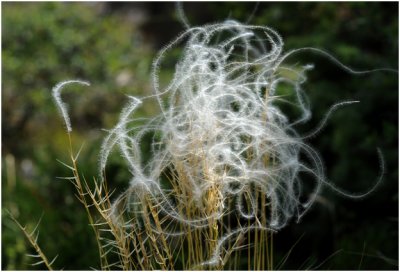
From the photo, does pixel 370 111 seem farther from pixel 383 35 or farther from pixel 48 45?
pixel 48 45

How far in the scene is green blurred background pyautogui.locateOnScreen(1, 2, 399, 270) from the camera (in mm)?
3947

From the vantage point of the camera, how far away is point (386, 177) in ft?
13.3

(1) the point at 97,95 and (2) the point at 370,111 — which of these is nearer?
(2) the point at 370,111

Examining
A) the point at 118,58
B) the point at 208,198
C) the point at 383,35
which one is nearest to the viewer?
the point at 208,198

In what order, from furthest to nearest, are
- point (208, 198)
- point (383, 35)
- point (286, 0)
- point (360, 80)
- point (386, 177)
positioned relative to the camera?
point (286, 0)
point (383, 35)
point (360, 80)
point (386, 177)
point (208, 198)

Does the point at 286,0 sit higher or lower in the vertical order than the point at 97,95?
higher

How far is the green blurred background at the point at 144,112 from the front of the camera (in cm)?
395

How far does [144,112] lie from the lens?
17.8ft

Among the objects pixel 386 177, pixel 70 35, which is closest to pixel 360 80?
pixel 386 177

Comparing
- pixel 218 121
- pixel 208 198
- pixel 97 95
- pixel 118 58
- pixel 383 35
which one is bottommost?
pixel 97 95

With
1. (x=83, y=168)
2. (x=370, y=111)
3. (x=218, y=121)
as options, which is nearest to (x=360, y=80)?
(x=370, y=111)

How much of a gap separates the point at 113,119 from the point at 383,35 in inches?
95.8

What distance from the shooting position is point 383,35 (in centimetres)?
481

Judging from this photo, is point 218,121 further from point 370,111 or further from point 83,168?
point 83,168
